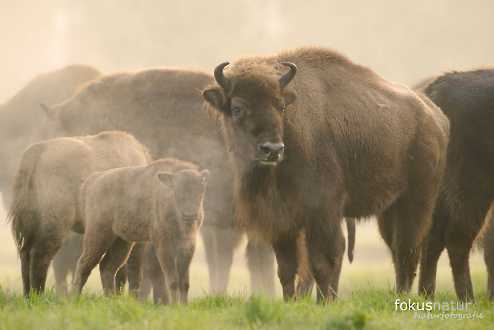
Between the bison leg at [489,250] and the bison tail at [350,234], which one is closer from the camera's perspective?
the bison tail at [350,234]

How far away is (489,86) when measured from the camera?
9016mm

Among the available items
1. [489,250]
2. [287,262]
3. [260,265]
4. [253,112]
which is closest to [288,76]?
[253,112]

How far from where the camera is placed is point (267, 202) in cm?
737

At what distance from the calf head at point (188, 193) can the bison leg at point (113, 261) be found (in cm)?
99

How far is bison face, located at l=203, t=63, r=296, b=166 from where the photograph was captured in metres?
6.75

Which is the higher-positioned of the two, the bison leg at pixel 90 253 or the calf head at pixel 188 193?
the calf head at pixel 188 193


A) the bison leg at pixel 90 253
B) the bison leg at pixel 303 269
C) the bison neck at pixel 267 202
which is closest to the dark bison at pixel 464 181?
the bison leg at pixel 303 269

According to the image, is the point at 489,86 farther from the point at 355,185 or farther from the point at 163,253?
the point at 163,253

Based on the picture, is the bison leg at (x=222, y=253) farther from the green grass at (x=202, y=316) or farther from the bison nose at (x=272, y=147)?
the green grass at (x=202, y=316)

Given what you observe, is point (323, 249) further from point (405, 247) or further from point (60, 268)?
point (60, 268)

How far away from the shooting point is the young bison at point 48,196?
24.1 feet

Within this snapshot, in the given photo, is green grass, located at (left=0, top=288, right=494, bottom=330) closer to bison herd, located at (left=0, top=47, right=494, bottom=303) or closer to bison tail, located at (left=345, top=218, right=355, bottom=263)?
bison herd, located at (left=0, top=47, right=494, bottom=303)

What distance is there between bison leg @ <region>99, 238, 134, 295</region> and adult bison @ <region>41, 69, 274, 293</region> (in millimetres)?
2552

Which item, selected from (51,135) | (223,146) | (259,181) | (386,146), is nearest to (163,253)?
(259,181)
